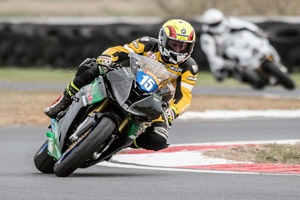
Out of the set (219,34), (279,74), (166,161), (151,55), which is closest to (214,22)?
(219,34)

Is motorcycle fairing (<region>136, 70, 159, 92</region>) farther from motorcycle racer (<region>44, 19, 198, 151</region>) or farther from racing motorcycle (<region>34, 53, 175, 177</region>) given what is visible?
motorcycle racer (<region>44, 19, 198, 151</region>)

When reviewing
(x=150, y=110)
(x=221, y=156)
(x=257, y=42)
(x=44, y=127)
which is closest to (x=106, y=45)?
(x=257, y=42)

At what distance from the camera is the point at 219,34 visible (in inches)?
745

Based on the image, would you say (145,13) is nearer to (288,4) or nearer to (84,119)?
(288,4)

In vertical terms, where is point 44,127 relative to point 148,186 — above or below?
below

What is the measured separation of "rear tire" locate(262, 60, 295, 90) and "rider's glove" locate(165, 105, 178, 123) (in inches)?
409

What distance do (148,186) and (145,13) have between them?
3364 cm

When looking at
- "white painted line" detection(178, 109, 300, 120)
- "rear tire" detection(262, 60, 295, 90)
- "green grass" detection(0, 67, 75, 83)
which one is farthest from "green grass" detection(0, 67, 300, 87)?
"white painted line" detection(178, 109, 300, 120)

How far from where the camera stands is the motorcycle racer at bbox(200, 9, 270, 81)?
18750 mm

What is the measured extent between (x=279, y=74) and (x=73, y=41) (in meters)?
8.31

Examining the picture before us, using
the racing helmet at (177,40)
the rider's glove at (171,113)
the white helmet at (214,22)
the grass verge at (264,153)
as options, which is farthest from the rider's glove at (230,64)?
the rider's glove at (171,113)

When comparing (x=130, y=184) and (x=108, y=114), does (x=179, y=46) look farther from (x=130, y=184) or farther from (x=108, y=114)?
(x=130, y=184)

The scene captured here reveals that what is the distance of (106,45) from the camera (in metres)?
23.3

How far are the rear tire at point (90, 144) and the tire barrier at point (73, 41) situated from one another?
1561cm
